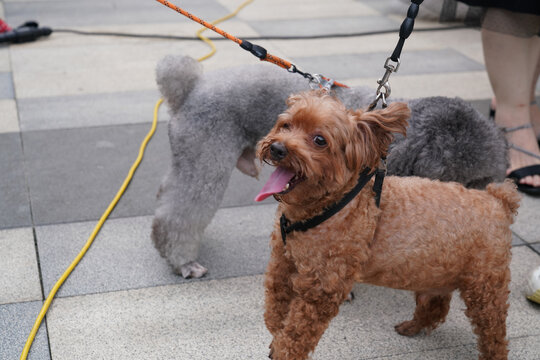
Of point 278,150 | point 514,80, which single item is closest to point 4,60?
point 514,80

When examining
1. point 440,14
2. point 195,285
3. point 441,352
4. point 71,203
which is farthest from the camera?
point 440,14

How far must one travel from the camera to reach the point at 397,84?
246 inches

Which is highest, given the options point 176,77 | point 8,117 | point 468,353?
point 176,77

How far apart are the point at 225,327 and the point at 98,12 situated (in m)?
7.11

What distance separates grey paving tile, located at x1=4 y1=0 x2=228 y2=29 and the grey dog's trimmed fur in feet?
18.3

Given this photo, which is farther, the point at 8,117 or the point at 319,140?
the point at 8,117

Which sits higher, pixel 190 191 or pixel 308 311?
pixel 308 311

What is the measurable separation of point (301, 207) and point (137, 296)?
4.69 ft

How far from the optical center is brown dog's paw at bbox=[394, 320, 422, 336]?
9.50 ft

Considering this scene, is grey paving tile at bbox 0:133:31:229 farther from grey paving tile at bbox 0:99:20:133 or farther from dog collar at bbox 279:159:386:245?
dog collar at bbox 279:159:386:245

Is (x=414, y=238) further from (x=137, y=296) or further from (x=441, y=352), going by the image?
(x=137, y=296)

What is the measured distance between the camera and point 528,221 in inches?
156

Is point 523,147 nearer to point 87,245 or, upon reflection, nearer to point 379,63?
point 379,63

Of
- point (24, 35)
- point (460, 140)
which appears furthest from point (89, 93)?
point (460, 140)
